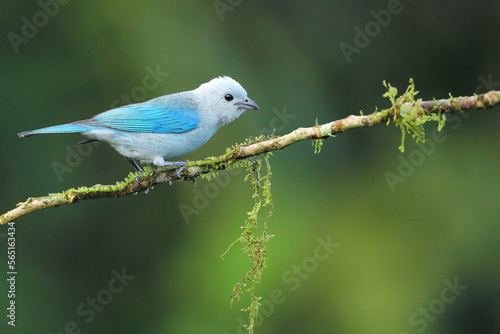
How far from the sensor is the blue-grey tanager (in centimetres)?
471

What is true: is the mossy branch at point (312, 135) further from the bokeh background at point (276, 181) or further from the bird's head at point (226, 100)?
the bokeh background at point (276, 181)

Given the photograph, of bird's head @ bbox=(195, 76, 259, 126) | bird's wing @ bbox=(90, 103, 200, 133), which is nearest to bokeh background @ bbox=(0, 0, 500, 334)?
bird's head @ bbox=(195, 76, 259, 126)

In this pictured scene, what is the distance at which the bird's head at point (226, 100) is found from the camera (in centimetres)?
512

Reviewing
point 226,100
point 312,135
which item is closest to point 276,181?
point 226,100

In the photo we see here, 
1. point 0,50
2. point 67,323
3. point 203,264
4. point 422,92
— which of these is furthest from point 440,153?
point 0,50

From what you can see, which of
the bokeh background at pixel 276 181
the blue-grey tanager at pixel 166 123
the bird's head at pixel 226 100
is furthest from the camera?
the bokeh background at pixel 276 181

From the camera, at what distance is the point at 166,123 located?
4.86 m

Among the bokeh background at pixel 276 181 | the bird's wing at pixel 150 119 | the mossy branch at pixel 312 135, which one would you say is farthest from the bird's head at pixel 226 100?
the bokeh background at pixel 276 181

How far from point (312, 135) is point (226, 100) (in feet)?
6.23

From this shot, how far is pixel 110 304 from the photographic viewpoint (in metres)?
6.89

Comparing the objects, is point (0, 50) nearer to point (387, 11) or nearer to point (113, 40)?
point (113, 40)

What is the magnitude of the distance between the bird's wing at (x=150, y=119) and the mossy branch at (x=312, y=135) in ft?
1.65

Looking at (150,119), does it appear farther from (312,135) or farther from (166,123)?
(312,135)

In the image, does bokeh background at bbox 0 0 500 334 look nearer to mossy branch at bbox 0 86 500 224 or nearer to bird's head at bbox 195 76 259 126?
bird's head at bbox 195 76 259 126
